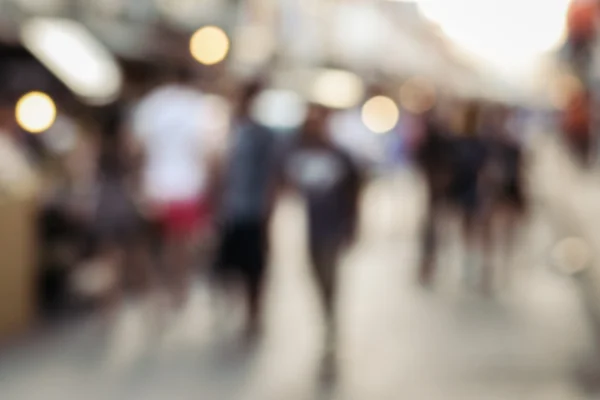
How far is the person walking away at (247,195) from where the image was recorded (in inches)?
281

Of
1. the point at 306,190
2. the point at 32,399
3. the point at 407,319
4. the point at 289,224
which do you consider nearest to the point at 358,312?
the point at 407,319

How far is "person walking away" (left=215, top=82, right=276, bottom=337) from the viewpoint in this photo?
23.4 ft

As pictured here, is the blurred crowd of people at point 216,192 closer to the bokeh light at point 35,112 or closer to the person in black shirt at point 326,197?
the person in black shirt at point 326,197

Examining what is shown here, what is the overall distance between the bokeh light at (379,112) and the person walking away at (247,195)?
560 inches

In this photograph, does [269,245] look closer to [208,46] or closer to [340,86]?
[208,46]

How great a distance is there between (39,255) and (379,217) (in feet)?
28.6

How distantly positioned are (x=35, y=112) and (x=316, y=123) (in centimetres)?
428

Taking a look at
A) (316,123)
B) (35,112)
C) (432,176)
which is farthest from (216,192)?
(35,112)

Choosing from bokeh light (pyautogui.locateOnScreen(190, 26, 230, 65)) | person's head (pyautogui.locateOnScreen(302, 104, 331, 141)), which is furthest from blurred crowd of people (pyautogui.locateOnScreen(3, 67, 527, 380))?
bokeh light (pyautogui.locateOnScreen(190, 26, 230, 65))

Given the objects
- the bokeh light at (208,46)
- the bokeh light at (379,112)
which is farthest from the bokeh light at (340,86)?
the bokeh light at (208,46)

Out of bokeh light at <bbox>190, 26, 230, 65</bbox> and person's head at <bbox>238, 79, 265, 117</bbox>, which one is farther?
bokeh light at <bbox>190, 26, 230, 65</bbox>

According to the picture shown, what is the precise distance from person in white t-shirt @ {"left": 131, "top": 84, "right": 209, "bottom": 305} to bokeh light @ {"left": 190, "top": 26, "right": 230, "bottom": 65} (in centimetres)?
819

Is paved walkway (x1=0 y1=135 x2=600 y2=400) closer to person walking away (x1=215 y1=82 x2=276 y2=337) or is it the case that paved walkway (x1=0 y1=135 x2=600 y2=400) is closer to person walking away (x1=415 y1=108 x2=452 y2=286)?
person walking away (x1=415 y1=108 x2=452 y2=286)

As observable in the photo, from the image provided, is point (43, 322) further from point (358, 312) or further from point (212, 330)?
point (358, 312)
